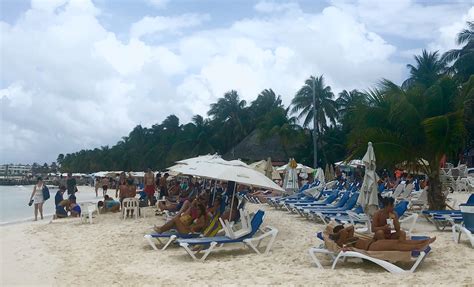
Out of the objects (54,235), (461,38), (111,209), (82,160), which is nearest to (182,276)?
(54,235)

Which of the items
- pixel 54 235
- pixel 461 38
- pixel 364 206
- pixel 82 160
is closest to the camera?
pixel 364 206

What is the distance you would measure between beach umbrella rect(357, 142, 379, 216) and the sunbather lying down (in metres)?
3.18

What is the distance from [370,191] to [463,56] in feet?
85.3

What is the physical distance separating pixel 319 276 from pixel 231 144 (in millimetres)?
47181

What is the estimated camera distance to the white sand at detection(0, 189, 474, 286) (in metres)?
6.27

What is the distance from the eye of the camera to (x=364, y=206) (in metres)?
10.2

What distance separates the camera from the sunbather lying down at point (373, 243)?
6449 mm

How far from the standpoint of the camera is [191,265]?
7414 millimetres

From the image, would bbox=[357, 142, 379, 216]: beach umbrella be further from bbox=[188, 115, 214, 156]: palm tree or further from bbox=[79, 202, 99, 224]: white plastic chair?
bbox=[188, 115, 214, 156]: palm tree

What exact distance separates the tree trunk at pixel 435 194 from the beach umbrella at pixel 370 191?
108 inches

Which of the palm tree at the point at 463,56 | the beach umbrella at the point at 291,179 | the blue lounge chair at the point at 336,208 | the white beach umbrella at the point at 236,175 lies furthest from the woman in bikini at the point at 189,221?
the palm tree at the point at 463,56

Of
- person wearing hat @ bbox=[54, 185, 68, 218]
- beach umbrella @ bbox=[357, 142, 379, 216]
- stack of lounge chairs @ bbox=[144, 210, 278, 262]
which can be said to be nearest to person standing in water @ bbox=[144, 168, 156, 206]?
person wearing hat @ bbox=[54, 185, 68, 218]

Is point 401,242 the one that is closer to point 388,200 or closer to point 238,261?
point 388,200

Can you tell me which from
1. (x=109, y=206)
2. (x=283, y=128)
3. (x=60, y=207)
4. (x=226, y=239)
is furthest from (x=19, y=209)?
(x=226, y=239)
